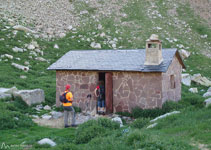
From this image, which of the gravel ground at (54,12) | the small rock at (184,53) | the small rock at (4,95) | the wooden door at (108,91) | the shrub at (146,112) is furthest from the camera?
the gravel ground at (54,12)

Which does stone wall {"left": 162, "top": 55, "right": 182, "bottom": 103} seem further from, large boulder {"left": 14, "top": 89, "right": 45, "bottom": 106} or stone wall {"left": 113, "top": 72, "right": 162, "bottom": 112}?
large boulder {"left": 14, "top": 89, "right": 45, "bottom": 106}

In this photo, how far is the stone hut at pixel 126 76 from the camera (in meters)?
13.5

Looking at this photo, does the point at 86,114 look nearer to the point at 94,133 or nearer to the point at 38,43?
the point at 94,133

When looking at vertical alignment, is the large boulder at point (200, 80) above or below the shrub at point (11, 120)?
above

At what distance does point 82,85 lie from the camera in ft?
49.0

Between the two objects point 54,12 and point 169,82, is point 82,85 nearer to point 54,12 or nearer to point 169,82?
point 169,82

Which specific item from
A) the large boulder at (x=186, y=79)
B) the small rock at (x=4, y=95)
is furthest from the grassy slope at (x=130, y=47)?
the small rock at (x=4, y=95)

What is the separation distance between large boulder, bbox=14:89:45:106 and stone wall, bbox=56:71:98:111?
104 cm

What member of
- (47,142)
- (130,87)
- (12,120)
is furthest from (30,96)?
(47,142)

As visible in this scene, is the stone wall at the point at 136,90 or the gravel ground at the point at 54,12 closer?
the stone wall at the point at 136,90

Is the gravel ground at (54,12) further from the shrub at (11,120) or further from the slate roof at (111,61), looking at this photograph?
the shrub at (11,120)

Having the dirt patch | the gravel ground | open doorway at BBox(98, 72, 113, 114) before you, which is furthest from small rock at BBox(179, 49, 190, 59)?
open doorway at BBox(98, 72, 113, 114)

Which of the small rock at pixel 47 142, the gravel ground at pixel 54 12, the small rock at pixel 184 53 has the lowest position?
the small rock at pixel 47 142

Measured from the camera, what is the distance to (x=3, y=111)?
38.2ft
